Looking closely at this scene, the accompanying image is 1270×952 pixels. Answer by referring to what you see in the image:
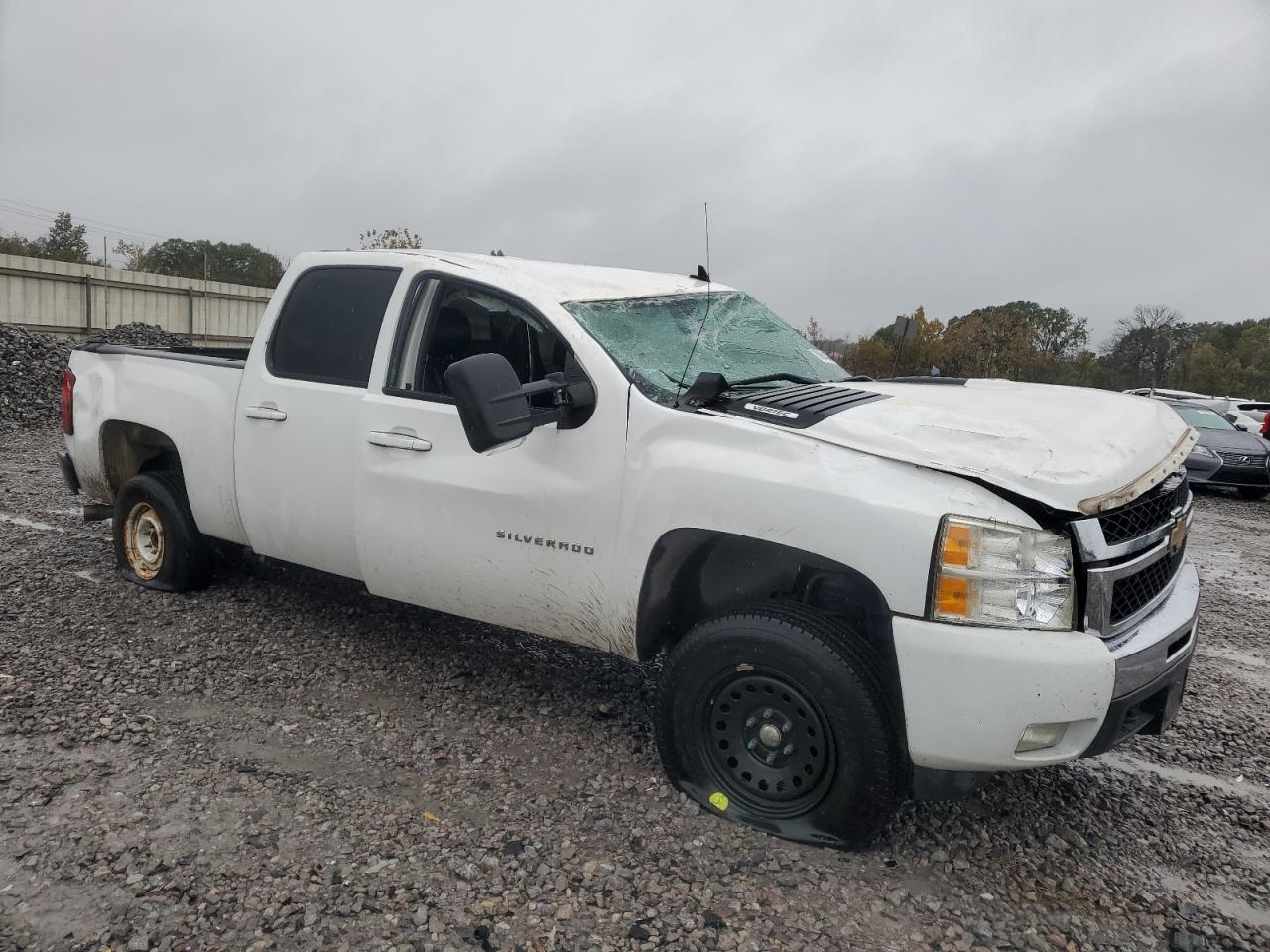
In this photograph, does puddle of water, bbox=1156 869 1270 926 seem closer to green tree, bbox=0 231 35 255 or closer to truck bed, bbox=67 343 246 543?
truck bed, bbox=67 343 246 543

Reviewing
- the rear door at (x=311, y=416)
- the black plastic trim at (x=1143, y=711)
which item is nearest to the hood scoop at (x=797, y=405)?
the black plastic trim at (x=1143, y=711)

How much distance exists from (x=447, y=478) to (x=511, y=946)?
5.79 ft

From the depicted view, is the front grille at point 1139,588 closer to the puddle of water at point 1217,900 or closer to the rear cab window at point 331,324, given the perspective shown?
the puddle of water at point 1217,900

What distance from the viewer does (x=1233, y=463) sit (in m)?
13.4

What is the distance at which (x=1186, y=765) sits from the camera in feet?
12.8

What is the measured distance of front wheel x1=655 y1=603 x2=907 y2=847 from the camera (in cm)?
288

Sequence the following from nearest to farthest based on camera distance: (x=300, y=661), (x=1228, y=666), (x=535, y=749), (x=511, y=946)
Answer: (x=511, y=946) < (x=535, y=749) < (x=300, y=661) < (x=1228, y=666)

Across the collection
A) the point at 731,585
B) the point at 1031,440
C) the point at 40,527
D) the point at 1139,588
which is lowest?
the point at 40,527

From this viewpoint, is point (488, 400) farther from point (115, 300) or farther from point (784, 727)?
point (115, 300)

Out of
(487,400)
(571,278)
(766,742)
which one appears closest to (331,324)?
(571,278)

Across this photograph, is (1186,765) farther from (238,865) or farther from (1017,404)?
(238,865)

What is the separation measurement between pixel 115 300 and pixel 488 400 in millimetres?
26524

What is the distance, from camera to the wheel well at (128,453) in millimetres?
5340

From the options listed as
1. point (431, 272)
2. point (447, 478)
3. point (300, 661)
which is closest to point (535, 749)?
point (447, 478)
